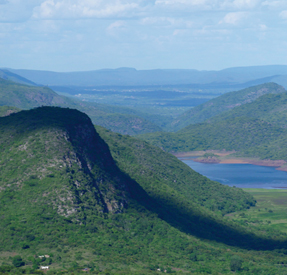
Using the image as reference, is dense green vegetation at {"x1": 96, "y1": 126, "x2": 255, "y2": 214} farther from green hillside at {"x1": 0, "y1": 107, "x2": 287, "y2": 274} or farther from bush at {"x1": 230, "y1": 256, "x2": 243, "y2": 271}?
bush at {"x1": 230, "y1": 256, "x2": 243, "y2": 271}

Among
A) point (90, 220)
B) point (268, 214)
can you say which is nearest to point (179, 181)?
point (268, 214)

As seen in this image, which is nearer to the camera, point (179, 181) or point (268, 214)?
point (268, 214)

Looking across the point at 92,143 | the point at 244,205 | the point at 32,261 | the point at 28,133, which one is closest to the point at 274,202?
the point at 244,205

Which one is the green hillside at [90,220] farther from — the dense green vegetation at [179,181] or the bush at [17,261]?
the dense green vegetation at [179,181]

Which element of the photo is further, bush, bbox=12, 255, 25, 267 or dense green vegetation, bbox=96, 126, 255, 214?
dense green vegetation, bbox=96, 126, 255, 214

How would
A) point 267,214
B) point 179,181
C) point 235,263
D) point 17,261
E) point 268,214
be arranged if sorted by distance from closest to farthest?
point 17,261 → point 235,263 → point 268,214 → point 267,214 → point 179,181

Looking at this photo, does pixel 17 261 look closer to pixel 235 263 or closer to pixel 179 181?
pixel 235 263

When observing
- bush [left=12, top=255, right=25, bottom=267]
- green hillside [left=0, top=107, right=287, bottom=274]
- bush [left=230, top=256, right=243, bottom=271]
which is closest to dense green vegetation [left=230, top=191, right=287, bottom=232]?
green hillside [left=0, top=107, right=287, bottom=274]

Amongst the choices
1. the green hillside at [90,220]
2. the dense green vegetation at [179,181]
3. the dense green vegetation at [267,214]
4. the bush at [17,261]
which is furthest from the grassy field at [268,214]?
the bush at [17,261]
